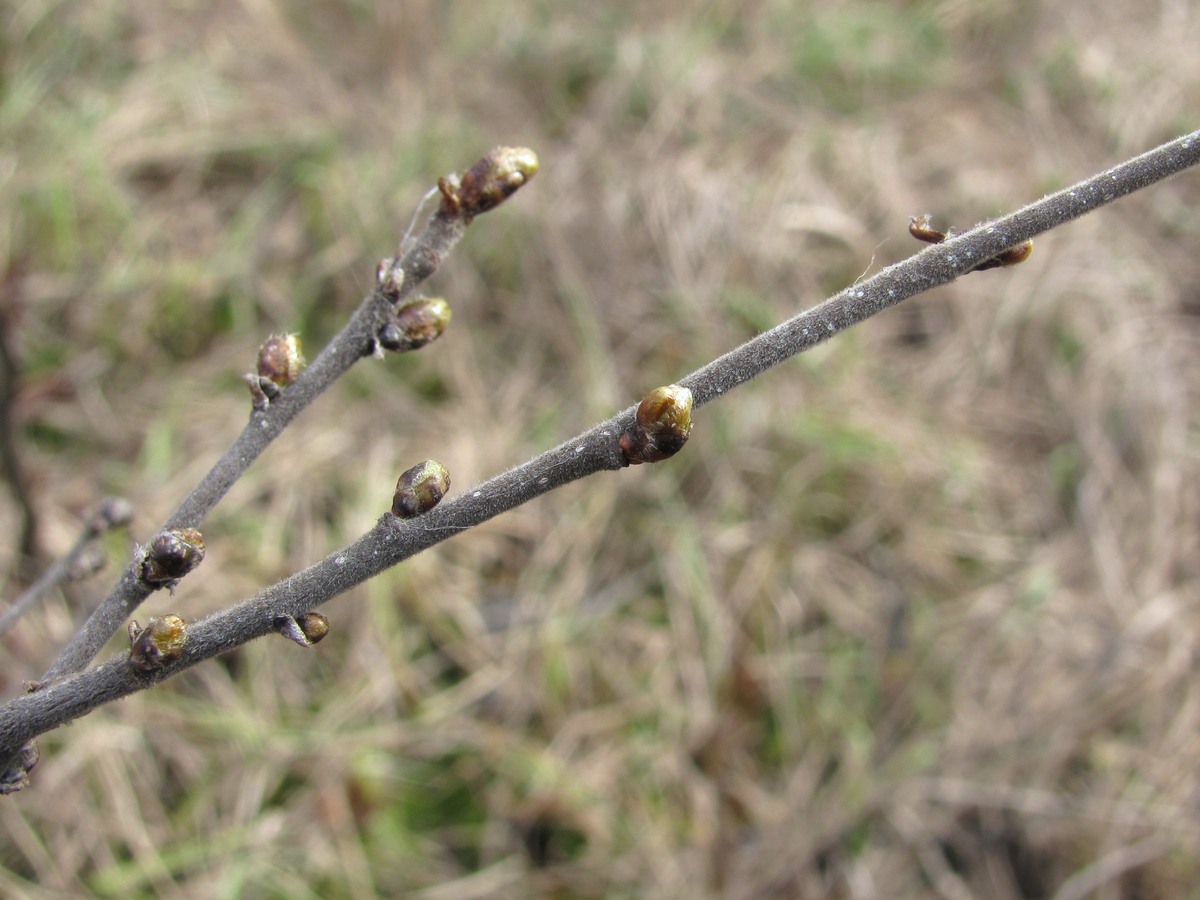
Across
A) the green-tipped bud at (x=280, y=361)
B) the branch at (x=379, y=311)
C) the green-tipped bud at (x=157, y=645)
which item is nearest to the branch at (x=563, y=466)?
the green-tipped bud at (x=157, y=645)

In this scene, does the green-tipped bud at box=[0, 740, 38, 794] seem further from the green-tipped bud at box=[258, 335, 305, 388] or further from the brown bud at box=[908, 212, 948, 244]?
the brown bud at box=[908, 212, 948, 244]

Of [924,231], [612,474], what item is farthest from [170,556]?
[612,474]

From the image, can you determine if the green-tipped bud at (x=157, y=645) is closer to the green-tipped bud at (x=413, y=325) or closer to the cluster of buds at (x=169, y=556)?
the cluster of buds at (x=169, y=556)

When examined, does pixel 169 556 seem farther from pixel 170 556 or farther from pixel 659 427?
pixel 659 427

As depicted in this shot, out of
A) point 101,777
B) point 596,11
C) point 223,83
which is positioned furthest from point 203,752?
point 596,11

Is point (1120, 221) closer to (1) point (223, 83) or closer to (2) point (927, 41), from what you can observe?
Result: (2) point (927, 41)
